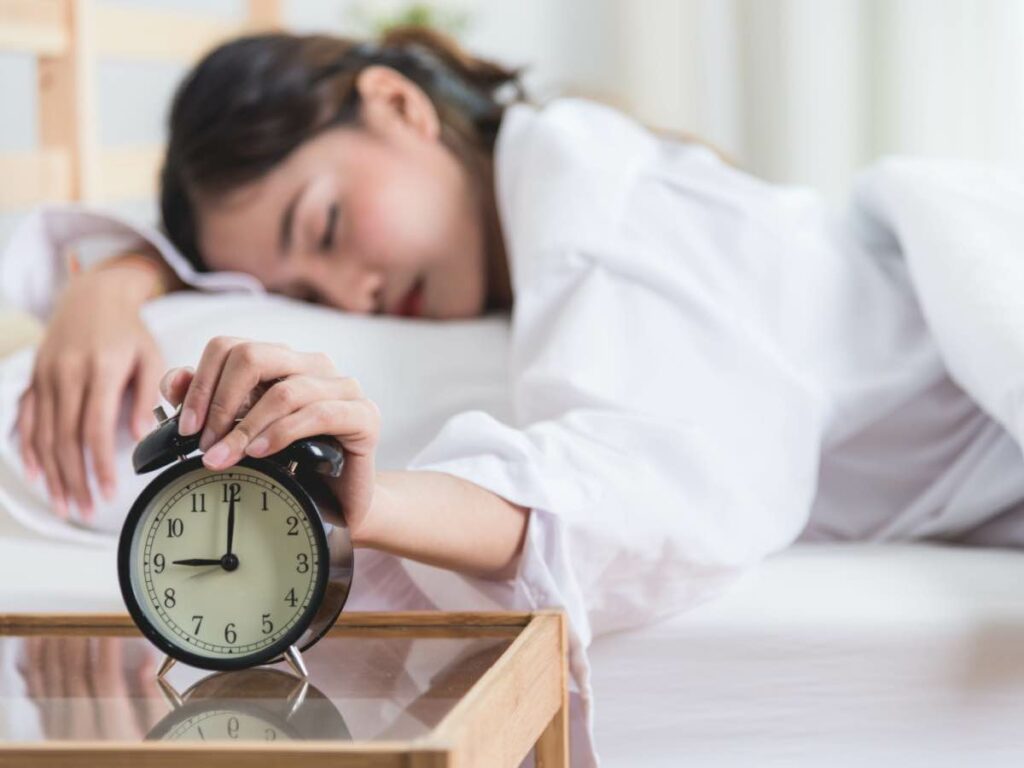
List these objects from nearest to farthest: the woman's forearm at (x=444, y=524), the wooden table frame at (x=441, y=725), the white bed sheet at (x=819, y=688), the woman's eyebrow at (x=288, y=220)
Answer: the wooden table frame at (x=441, y=725) → the woman's forearm at (x=444, y=524) → the white bed sheet at (x=819, y=688) → the woman's eyebrow at (x=288, y=220)

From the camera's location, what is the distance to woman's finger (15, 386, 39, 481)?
1009mm

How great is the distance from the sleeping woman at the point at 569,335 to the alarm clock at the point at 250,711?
9 centimetres

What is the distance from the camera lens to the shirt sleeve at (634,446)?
78cm

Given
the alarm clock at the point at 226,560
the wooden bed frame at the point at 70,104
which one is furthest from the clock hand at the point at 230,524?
the wooden bed frame at the point at 70,104

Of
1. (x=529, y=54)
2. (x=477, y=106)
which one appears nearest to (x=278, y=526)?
(x=477, y=106)

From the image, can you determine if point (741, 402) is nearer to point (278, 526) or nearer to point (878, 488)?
point (878, 488)

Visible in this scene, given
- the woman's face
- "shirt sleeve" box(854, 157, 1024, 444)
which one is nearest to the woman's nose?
the woman's face

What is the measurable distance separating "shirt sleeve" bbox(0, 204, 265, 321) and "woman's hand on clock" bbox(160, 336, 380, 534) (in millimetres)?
662

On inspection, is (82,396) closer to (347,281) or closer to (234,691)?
(347,281)

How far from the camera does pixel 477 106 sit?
1.43 metres

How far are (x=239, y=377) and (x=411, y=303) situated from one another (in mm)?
721

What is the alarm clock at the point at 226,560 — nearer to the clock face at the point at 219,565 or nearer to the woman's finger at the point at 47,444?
the clock face at the point at 219,565

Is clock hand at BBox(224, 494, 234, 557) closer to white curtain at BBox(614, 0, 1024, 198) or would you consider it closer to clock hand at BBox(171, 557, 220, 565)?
clock hand at BBox(171, 557, 220, 565)

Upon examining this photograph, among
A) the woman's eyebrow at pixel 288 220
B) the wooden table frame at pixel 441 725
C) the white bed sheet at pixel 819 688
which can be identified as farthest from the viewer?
the woman's eyebrow at pixel 288 220
